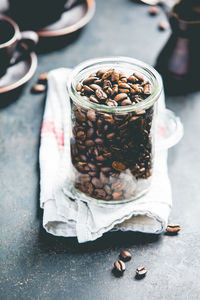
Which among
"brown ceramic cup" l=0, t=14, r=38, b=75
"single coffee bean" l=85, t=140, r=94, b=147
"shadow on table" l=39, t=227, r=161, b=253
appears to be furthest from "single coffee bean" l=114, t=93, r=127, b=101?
"brown ceramic cup" l=0, t=14, r=38, b=75

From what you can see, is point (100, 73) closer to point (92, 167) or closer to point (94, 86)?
point (94, 86)

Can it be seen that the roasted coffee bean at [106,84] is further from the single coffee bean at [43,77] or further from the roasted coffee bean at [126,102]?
the single coffee bean at [43,77]

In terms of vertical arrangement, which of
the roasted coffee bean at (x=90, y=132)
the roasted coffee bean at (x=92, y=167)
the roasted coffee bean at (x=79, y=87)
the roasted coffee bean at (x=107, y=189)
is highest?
the roasted coffee bean at (x=79, y=87)

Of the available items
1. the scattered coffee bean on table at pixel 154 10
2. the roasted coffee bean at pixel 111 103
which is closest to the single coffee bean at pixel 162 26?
the scattered coffee bean on table at pixel 154 10

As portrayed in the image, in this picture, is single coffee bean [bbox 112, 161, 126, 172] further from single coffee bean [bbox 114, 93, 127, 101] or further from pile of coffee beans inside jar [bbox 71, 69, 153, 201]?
single coffee bean [bbox 114, 93, 127, 101]

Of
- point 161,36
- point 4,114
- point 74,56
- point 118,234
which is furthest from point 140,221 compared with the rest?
point 161,36
